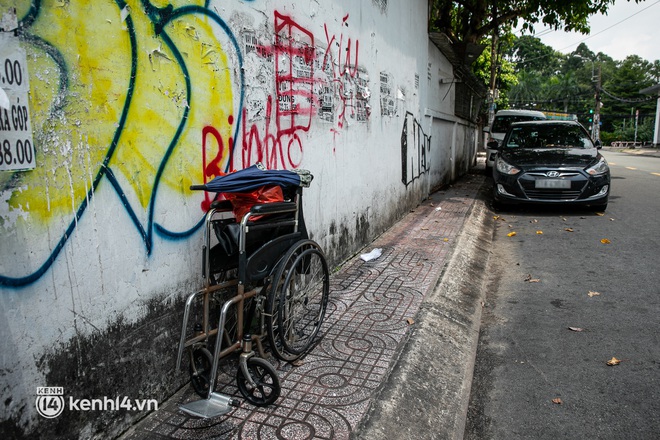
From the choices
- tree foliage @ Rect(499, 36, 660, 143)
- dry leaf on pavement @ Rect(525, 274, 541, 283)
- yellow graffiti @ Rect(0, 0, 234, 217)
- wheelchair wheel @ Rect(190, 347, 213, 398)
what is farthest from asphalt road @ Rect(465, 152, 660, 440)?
tree foliage @ Rect(499, 36, 660, 143)

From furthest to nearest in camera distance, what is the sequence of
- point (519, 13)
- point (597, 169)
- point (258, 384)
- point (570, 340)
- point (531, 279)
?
point (519, 13) < point (597, 169) < point (531, 279) < point (570, 340) < point (258, 384)

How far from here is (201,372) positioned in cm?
247

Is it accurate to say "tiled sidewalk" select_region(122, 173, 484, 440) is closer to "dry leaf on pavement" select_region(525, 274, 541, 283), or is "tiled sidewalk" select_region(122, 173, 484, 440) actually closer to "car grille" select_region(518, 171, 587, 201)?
"dry leaf on pavement" select_region(525, 274, 541, 283)

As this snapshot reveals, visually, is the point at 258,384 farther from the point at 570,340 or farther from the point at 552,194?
the point at 552,194

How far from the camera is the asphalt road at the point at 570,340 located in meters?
2.65

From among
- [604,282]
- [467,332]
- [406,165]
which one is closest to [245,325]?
[467,332]

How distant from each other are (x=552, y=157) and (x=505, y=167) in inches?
31.0

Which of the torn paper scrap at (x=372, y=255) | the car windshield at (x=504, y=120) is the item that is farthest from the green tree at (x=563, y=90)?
the torn paper scrap at (x=372, y=255)

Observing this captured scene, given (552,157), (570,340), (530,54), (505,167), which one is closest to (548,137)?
(552,157)

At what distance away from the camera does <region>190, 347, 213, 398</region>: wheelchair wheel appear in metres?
2.45

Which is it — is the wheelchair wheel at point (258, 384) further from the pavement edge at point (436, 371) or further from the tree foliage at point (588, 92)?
the tree foliage at point (588, 92)

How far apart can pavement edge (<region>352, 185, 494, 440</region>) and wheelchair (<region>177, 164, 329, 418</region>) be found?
0.60 metres

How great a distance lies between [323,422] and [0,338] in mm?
1435

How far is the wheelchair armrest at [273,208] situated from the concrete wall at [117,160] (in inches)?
17.9
